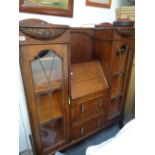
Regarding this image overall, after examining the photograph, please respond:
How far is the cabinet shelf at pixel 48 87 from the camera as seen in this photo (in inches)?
49.6

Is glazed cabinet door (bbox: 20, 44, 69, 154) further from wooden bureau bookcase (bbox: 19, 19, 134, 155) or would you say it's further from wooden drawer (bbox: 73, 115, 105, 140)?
wooden drawer (bbox: 73, 115, 105, 140)

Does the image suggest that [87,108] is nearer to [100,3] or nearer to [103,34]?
[103,34]

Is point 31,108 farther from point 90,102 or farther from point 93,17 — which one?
point 93,17

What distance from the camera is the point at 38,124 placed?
1.31 m

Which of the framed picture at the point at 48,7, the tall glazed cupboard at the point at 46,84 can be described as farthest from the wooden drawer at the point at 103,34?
the tall glazed cupboard at the point at 46,84

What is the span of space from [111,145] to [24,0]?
1.26 m

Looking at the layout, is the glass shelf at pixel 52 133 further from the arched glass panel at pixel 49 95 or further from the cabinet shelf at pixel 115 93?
the cabinet shelf at pixel 115 93

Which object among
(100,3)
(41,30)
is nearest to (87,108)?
(41,30)

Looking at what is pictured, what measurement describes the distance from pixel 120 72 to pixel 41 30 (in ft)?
3.58

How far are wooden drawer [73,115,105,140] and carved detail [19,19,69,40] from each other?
910mm

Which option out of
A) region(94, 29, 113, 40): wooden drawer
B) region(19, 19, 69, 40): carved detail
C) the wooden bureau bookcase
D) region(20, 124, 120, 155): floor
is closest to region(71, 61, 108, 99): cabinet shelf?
the wooden bureau bookcase

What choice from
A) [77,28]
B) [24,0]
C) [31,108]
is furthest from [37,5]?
[31,108]

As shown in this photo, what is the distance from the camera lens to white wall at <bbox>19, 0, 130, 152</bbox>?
1.55 m
